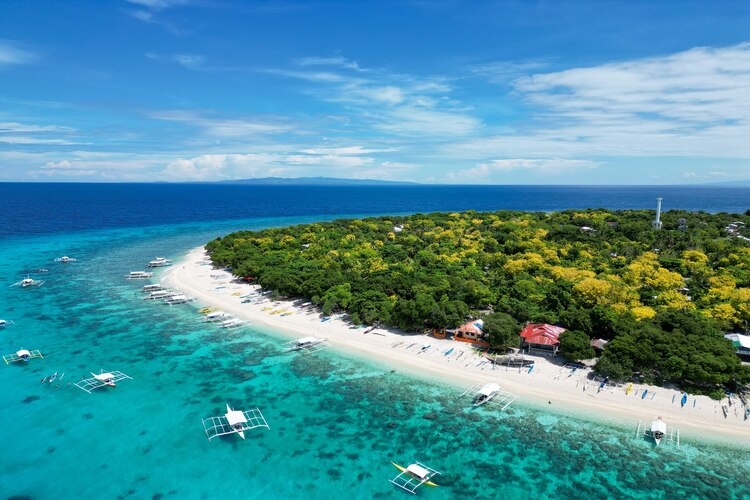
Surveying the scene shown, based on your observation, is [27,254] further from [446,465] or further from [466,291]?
[446,465]

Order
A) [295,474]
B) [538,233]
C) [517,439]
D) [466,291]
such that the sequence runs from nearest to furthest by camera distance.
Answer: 1. [295,474]
2. [517,439]
3. [466,291]
4. [538,233]

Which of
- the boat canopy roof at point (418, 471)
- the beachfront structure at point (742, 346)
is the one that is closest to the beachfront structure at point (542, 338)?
the beachfront structure at point (742, 346)

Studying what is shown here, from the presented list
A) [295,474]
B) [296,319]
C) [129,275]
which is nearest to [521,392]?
[295,474]

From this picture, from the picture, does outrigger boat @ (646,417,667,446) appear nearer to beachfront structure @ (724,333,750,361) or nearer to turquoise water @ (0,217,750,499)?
turquoise water @ (0,217,750,499)

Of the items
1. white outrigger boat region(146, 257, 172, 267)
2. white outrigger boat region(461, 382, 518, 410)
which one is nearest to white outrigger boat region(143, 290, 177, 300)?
white outrigger boat region(146, 257, 172, 267)

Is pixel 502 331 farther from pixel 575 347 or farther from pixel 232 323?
pixel 232 323

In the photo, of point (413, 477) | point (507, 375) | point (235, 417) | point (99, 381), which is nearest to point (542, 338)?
point (507, 375)
